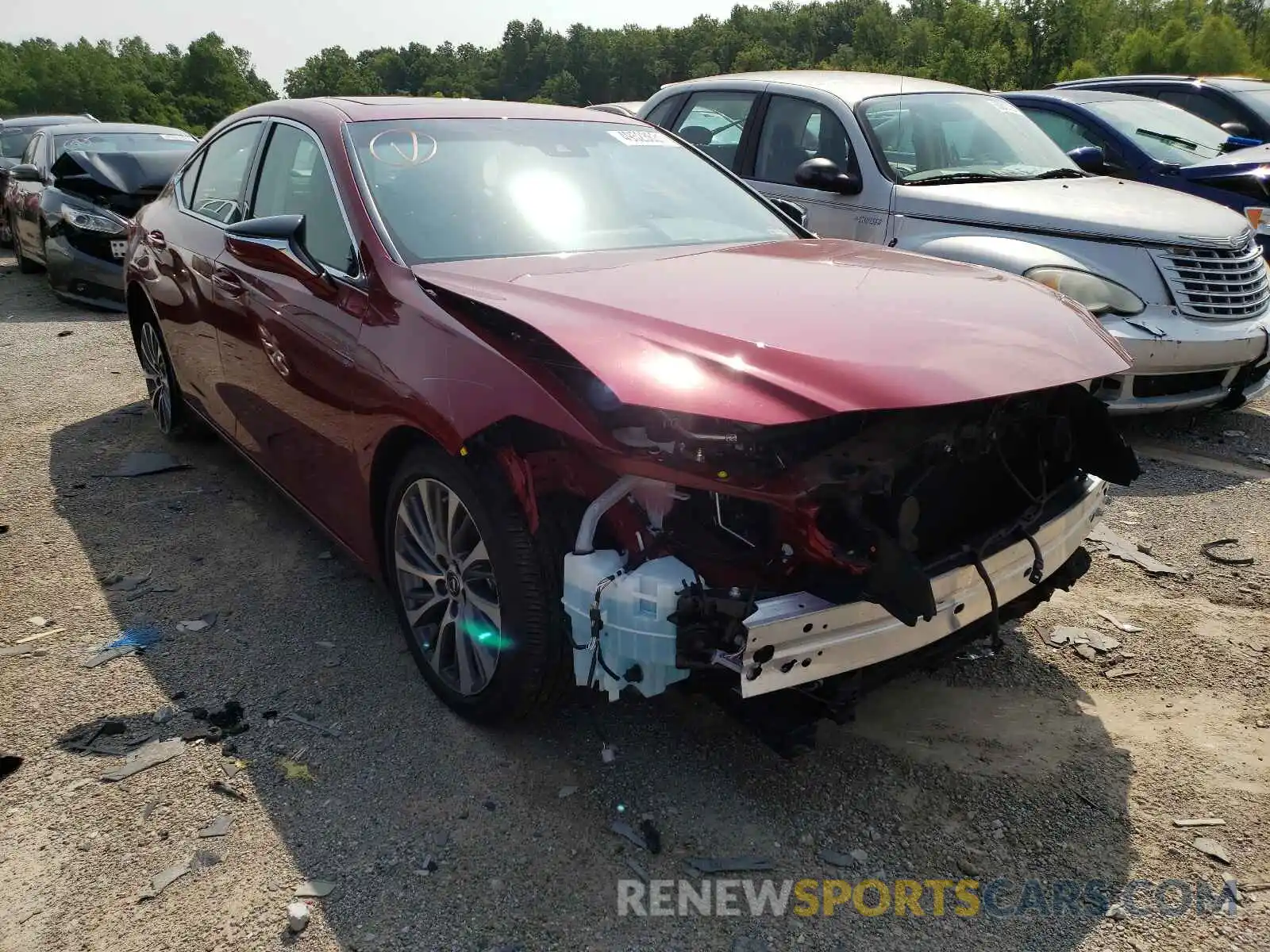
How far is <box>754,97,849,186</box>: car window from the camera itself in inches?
238

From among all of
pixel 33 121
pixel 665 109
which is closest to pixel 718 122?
pixel 665 109

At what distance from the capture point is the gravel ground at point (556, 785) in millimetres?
2305

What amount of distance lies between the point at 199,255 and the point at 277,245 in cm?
112

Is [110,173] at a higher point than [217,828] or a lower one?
higher

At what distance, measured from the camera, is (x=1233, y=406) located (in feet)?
18.0

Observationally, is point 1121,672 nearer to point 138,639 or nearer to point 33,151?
point 138,639

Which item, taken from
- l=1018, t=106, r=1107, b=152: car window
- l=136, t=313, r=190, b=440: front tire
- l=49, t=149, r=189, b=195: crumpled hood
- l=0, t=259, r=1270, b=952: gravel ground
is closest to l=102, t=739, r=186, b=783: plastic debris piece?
l=0, t=259, r=1270, b=952: gravel ground

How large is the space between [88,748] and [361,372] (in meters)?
1.39

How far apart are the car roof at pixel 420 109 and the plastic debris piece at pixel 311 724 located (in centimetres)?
212

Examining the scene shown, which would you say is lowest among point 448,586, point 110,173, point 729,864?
point 729,864

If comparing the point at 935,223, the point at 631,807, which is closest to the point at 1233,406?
the point at 935,223

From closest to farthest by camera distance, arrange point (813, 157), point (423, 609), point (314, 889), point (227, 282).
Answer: point (314, 889) < point (423, 609) < point (227, 282) < point (813, 157)

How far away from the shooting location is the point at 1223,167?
290 inches

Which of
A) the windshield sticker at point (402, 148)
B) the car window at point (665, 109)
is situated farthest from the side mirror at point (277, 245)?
the car window at point (665, 109)
